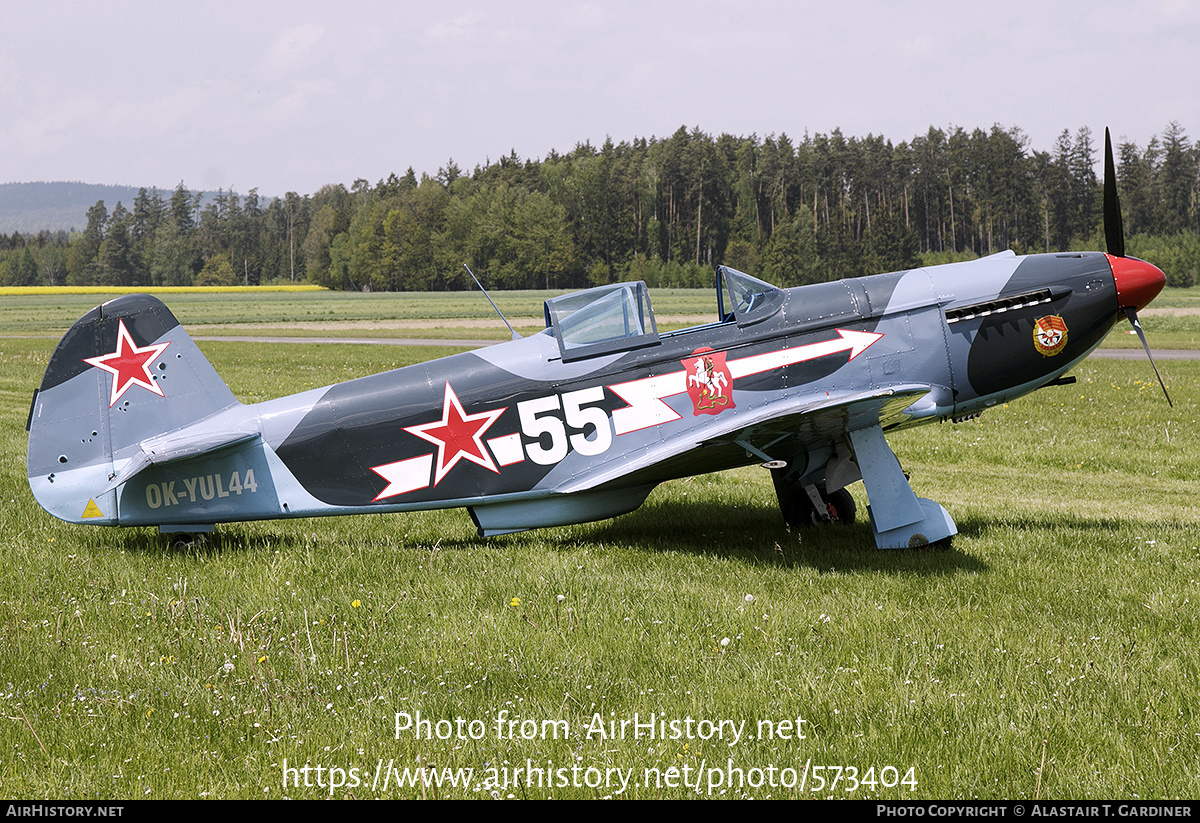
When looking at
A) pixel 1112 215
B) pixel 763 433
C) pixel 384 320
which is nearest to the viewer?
pixel 763 433

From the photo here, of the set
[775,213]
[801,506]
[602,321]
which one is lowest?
[801,506]

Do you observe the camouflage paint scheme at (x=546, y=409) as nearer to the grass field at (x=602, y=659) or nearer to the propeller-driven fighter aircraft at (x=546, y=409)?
the propeller-driven fighter aircraft at (x=546, y=409)

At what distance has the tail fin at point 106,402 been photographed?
6.31m

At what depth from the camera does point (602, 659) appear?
15.0 ft

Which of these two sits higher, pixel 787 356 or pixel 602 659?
pixel 787 356

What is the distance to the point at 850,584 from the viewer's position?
18.9 feet

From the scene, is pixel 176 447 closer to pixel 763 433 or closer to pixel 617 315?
pixel 617 315

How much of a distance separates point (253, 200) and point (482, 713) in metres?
181

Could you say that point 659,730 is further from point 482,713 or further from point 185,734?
point 185,734

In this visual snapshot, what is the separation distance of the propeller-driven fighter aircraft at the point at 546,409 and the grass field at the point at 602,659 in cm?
44

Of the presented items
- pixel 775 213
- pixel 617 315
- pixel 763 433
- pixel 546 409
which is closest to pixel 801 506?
pixel 763 433

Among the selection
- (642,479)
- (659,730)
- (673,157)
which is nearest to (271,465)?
(642,479)

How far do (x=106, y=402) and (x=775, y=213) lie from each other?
100 m

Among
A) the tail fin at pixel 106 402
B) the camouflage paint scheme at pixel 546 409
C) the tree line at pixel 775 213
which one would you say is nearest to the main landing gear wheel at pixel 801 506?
the camouflage paint scheme at pixel 546 409
